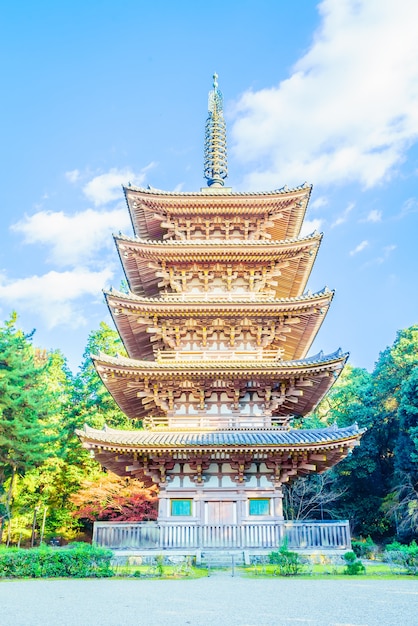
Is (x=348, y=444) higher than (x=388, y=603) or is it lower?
higher

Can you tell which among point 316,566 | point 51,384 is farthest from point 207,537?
point 51,384

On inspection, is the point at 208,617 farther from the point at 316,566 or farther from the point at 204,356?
the point at 204,356

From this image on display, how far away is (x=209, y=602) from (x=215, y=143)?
2531 cm

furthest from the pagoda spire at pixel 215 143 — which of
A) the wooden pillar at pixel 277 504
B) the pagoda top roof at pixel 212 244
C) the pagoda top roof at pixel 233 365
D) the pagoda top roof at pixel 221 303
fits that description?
the wooden pillar at pixel 277 504

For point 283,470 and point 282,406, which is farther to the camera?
point 282,406

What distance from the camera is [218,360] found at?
21.2 metres

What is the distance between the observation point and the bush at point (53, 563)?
1503 centimetres

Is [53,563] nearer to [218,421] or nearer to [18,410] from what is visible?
[218,421]

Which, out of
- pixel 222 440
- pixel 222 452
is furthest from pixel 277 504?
pixel 222 440

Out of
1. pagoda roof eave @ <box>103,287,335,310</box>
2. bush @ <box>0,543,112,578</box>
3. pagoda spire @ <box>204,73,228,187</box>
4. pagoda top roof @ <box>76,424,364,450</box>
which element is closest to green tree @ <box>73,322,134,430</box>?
pagoda spire @ <box>204,73,228,187</box>

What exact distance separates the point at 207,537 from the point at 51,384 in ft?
103

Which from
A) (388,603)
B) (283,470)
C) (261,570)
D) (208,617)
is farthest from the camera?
(283,470)

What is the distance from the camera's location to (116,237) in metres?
22.2

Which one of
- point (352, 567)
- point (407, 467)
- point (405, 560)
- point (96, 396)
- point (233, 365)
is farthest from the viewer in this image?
point (96, 396)
